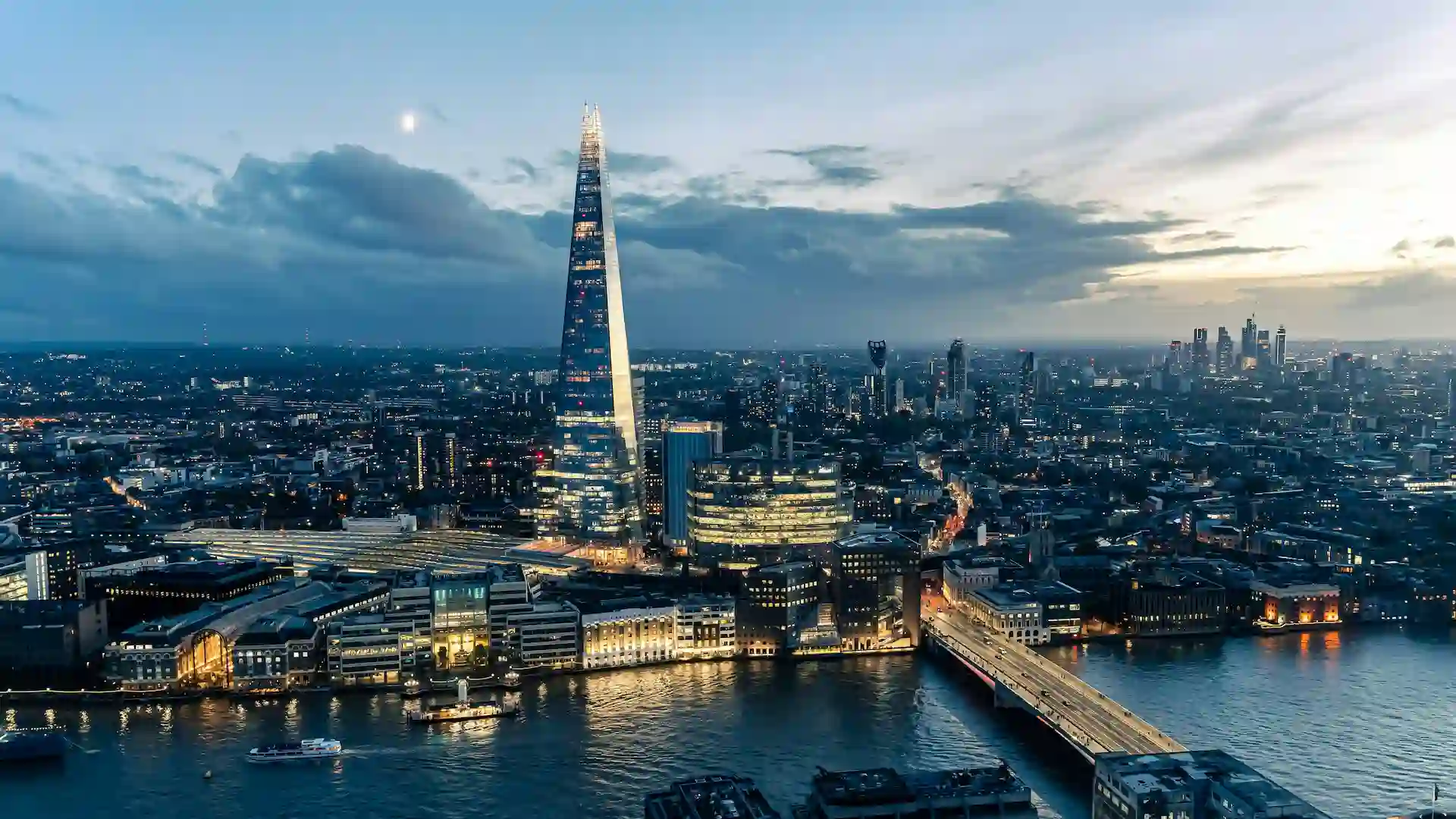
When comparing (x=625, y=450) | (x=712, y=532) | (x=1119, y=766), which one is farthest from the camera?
(x=625, y=450)

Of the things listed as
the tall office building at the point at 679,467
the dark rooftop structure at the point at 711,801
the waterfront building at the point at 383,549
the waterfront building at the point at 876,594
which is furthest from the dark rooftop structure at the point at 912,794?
the tall office building at the point at 679,467

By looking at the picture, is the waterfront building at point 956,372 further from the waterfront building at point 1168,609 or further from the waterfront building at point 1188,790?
the waterfront building at point 1188,790

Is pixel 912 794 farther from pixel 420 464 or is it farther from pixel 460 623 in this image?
pixel 420 464

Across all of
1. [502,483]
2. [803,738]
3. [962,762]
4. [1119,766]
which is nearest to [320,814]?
[803,738]

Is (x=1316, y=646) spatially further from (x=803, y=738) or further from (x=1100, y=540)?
(x=803, y=738)

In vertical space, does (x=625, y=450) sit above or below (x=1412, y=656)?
above

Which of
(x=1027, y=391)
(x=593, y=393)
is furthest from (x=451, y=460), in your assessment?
(x=1027, y=391)

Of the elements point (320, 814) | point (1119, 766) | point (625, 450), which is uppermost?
point (625, 450)
